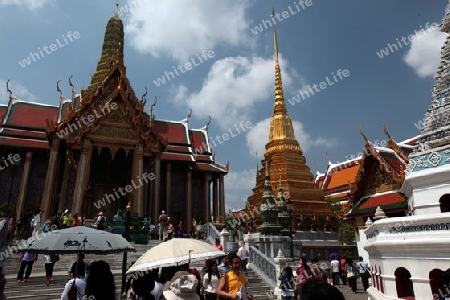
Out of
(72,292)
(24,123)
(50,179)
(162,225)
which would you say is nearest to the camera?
(72,292)

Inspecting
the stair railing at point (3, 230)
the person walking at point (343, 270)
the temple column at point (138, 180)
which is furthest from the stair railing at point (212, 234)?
the stair railing at point (3, 230)

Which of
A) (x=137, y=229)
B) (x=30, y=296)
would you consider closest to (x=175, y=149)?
(x=137, y=229)

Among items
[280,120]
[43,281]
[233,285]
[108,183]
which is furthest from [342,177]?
[233,285]

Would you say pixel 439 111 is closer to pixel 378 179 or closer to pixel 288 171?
→ pixel 378 179

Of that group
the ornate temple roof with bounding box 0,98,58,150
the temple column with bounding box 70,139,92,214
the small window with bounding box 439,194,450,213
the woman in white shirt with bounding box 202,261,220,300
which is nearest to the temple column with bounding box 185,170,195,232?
the temple column with bounding box 70,139,92,214

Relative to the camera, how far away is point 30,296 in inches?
290

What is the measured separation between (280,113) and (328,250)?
1331cm

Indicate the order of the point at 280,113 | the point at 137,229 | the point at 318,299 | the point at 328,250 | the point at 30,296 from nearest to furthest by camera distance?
the point at 318,299 → the point at 30,296 → the point at 137,229 → the point at 328,250 → the point at 280,113

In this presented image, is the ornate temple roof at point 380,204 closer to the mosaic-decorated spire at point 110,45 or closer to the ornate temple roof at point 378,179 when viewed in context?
the ornate temple roof at point 378,179

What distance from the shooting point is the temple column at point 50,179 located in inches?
670

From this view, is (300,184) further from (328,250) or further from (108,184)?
(108,184)

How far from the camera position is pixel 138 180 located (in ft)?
58.9

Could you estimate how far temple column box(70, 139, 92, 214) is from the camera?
54.4ft

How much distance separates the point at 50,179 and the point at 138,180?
13.9 ft
